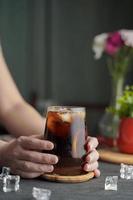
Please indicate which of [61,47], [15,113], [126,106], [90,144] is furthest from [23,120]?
[61,47]

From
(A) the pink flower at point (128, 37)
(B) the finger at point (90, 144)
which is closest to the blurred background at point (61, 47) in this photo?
(A) the pink flower at point (128, 37)

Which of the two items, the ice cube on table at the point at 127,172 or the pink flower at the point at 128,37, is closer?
the ice cube on table at the point at 127,172

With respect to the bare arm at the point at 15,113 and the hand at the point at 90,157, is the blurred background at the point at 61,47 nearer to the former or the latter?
the bare arm at the point at 15,113

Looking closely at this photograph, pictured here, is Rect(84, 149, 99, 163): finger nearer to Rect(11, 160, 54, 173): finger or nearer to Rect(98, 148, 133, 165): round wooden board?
Rect(11, 160, 54, 173): finger

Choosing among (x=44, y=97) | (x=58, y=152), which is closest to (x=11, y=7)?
(x=44, y=97)

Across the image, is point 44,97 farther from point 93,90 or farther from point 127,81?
point 127,81

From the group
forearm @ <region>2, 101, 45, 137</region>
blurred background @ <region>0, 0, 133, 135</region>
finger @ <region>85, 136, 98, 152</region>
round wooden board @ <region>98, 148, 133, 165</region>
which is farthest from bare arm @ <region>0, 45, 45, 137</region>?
blurred background @ <region>0, 0, 133, 135</region>
